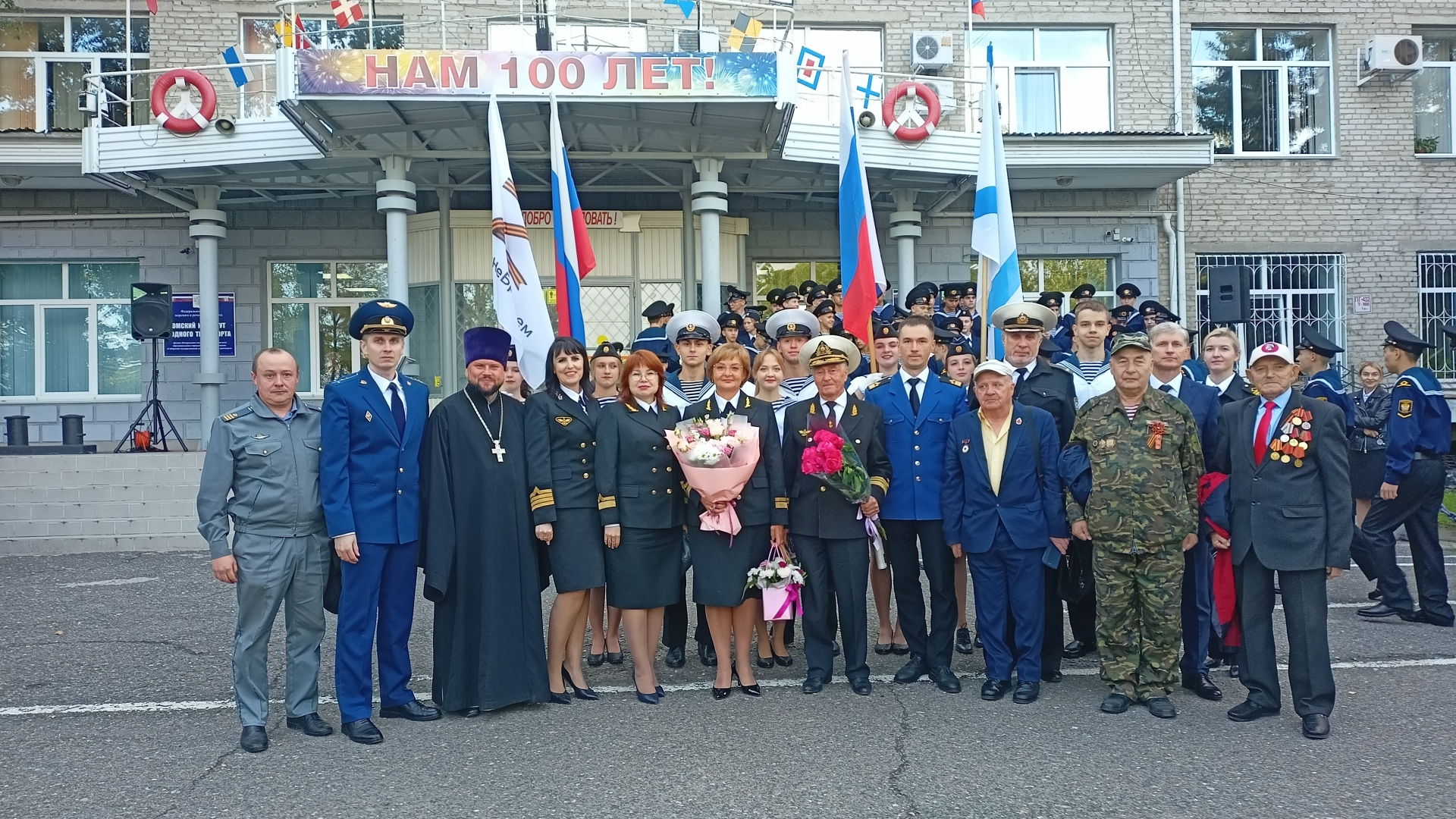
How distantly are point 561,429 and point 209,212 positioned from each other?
11810 millimetres

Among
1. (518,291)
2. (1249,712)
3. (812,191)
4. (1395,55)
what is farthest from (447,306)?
(1395,55)

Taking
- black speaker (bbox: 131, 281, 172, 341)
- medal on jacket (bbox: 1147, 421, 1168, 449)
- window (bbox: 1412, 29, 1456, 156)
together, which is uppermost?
window (bbox: 1412, 29, 1456, 156)

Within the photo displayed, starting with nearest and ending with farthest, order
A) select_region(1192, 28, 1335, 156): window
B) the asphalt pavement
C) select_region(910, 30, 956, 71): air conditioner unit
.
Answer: the asphalt pavement < select_region(910, 30, 956, 71): air conditioner unit < select_region(1192, 28, 1335, 156): window

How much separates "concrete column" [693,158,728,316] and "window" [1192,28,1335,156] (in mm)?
8705

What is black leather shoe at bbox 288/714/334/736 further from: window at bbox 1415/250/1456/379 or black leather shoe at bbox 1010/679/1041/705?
window at bbox 1415/250/1456/379

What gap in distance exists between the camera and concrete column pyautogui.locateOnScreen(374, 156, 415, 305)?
538 inches

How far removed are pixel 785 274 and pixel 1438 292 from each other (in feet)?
34.6

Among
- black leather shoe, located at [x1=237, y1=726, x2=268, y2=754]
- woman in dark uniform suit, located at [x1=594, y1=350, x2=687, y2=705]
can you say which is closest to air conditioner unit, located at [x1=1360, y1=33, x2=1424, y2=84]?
woman in dark uniform suit, located at [x1=594, y1=350, x2=687, y2=705]

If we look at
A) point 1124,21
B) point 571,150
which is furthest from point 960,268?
point 571,150

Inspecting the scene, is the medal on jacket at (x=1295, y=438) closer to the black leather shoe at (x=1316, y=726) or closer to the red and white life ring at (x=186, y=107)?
the black leather shoe at (x=1316, y=726)

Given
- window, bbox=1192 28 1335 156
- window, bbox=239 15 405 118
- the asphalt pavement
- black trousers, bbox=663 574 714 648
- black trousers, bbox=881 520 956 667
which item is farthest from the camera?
window, bbox=1192 28 1335 156

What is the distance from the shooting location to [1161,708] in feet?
17.4

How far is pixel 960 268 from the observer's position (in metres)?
17.2

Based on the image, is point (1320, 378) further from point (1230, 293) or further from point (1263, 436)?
point (1230, 293)
